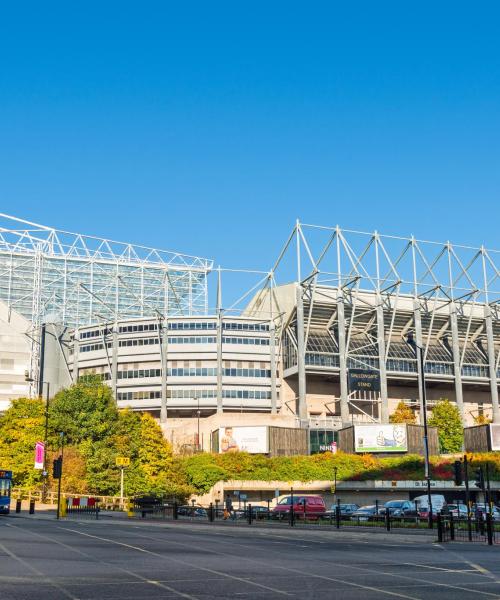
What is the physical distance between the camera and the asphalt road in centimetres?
1488

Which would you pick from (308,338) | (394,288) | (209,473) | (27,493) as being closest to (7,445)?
(27,493)

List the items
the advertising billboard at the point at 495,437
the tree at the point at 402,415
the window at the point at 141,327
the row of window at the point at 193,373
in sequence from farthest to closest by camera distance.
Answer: the window at the point at 141,327, the row of window at the point at 193,373, the tree at the point at 402,415, the advertising billboard at the point at 495,437

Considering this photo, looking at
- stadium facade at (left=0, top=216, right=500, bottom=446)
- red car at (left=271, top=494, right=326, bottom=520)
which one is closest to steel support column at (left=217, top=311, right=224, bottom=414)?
stadium facade at (left=0, top=216, right=500, bottom=446)

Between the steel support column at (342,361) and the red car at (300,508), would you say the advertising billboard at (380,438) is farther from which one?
the red car at (300,508)

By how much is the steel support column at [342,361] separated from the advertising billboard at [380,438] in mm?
14255

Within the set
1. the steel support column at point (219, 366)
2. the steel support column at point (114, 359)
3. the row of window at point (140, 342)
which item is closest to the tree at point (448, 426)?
the steel support column at point (219, 366)

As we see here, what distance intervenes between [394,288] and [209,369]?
35.7 metres

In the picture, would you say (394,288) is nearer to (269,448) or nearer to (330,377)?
(330,377)

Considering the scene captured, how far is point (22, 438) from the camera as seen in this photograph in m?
78.4

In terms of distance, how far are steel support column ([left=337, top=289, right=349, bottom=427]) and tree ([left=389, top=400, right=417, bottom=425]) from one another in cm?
902

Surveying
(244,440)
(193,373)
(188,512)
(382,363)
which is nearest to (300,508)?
(188,512)

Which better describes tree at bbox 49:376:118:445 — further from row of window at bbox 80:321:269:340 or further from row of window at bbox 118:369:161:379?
row of window at bbox 80:321:269:340

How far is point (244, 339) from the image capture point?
128 meters

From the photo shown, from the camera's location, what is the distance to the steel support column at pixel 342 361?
396 feet
